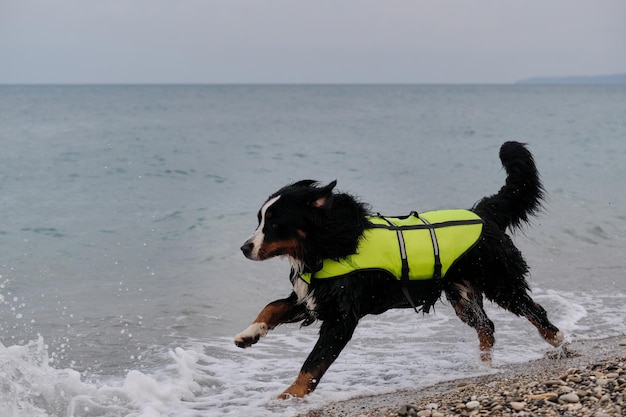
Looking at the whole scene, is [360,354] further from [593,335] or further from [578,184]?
[578,184]

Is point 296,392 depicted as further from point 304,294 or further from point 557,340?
point 557,340

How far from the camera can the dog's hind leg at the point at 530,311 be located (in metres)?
6.14

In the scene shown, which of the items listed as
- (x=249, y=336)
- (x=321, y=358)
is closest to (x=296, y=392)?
(x=321, y=358)

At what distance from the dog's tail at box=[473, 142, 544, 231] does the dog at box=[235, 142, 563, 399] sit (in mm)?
157

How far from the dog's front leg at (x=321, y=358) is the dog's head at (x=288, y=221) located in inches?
21.4

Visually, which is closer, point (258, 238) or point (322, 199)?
point (258, 238)

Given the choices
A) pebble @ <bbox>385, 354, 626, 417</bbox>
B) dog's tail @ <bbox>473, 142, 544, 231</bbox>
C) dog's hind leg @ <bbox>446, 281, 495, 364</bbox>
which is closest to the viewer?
pebble @ <bbox>385, 354, 626, 417</bbox>

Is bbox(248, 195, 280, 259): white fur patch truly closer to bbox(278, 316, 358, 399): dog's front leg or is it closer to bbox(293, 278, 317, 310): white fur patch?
bbox(293, 278, 317, 310): white fur patch

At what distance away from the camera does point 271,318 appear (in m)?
5.40

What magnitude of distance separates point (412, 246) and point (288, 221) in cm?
96

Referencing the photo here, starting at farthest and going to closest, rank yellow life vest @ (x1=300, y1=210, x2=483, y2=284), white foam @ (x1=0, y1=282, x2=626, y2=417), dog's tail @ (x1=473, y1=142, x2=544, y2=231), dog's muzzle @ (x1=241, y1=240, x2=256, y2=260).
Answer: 1. dog's tail @ (x1=473, y1=142, x2=544, y2=231)
2. white foam @ (x1=0, y1=282, x2=626, y2=417)
3. yellow life vest @ (x1=300, y1=210, x2=483, y2=284)
4. dog's muzzle @ (x1=241, y1=240, x2=256, y2=260)

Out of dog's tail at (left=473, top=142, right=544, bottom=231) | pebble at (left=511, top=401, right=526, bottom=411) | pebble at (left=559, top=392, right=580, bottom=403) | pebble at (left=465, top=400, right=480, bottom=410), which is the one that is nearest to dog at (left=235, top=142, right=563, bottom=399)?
dog's tail at (left=473, top=142, right=544, bottom=231)

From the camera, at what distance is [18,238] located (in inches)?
488

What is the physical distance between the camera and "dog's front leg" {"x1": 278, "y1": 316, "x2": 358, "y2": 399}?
520 centimetres
